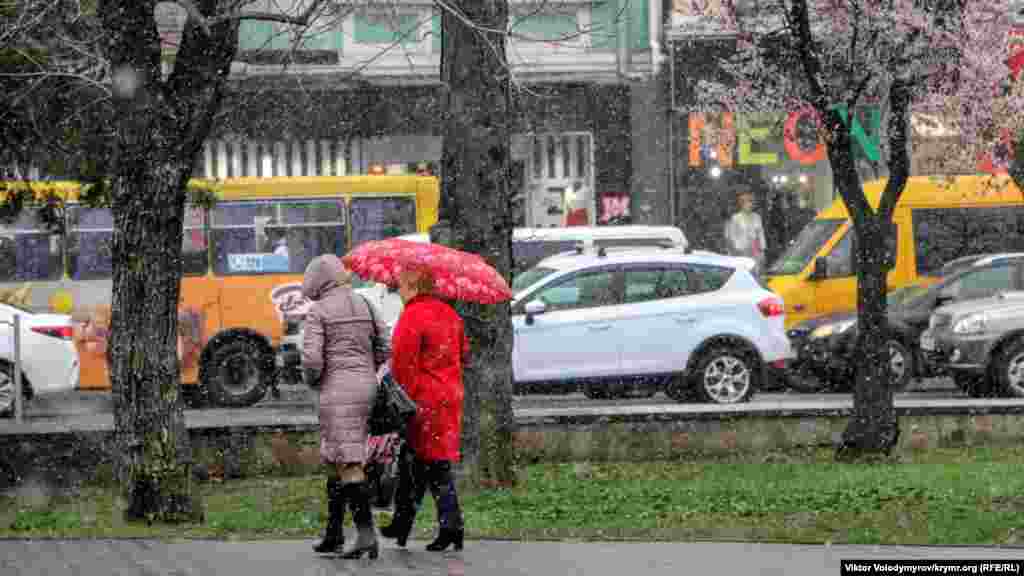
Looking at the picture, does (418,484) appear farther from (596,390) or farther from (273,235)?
(273,235)

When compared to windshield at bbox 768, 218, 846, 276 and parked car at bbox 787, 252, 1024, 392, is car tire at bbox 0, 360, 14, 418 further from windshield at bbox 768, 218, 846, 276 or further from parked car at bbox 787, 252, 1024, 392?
windshield at bbox 768, 218, 846, 276

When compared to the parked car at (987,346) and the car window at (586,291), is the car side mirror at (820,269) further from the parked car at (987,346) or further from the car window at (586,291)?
the car window at (586,291)

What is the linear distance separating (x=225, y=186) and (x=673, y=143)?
1073 cm

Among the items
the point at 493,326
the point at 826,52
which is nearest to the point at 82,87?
the point at 493,326

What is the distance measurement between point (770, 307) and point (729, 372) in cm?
84

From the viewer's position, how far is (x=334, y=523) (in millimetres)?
10734

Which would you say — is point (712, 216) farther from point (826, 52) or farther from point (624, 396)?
point (826, 52)

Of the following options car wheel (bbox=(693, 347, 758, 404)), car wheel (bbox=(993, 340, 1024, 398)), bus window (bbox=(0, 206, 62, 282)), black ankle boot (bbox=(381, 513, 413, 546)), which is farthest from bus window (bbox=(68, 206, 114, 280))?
black ankle boot (bbox=(381, 513, 413, 546))

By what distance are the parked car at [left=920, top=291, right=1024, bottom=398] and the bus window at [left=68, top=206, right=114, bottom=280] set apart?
988 centimetres

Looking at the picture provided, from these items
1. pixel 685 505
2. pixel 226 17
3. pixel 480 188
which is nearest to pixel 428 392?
pixel 226 17

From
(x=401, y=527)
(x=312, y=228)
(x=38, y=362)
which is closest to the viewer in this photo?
(x=401, y=527)

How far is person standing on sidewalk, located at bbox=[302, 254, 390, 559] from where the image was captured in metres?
10.5

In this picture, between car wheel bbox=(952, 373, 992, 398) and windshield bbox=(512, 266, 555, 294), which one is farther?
car wheel bbox=(952, 373, 992, 398)

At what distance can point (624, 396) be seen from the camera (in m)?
23.5
